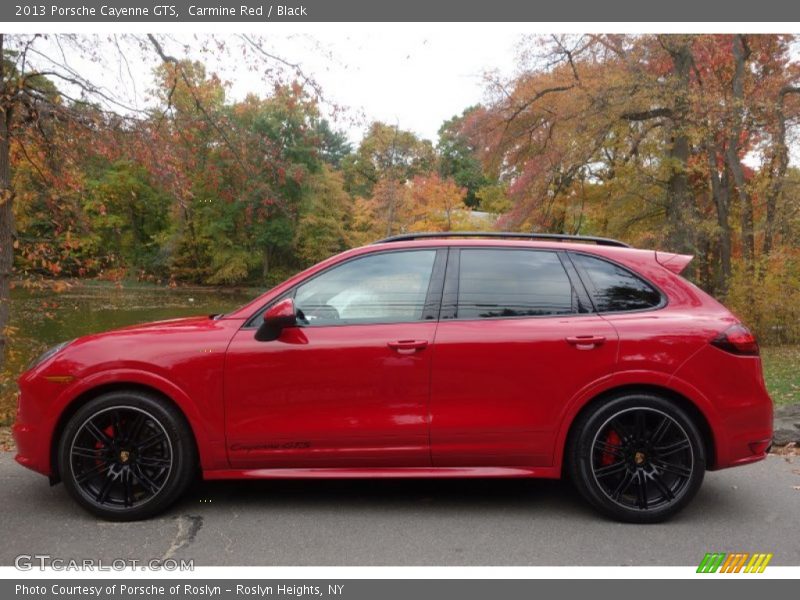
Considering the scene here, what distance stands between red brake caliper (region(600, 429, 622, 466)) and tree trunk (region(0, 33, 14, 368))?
23.5 ft

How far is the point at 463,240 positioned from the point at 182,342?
190cm

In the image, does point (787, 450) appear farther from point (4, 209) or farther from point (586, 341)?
point (4, 209)

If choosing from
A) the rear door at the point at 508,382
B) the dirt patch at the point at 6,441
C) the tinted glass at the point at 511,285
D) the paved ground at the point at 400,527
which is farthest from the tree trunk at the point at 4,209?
the rear door at the point at 508,382

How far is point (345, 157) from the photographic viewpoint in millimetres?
61625

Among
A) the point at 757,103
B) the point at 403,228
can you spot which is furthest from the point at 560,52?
the point at 403,228

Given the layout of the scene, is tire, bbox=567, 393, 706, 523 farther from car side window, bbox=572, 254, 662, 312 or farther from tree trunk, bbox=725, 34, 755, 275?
tree trunk, bbox=725, 34, 755, 275

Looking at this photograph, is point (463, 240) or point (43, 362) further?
point (463, 240)

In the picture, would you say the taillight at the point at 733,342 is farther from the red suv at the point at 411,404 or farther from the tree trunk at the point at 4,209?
the tree trunk at the point at 4,209

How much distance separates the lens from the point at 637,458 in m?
3.84

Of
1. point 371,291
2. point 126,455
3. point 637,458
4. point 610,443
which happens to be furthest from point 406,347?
point 126,455

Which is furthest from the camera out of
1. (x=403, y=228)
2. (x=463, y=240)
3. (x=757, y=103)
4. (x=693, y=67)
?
(x=403, y=228)

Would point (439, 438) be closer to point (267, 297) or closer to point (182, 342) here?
point (267, 297)

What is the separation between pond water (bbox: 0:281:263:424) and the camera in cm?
966

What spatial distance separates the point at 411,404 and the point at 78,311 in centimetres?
2817
